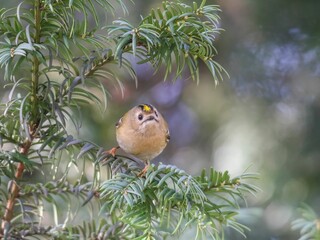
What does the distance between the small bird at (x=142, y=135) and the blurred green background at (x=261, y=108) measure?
0.38 metres

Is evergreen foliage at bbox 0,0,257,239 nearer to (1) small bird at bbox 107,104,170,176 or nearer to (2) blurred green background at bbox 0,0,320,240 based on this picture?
(1) small bird at bbox 107,104,170,176

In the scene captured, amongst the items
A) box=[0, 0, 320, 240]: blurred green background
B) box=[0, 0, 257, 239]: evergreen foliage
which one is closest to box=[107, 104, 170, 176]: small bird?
box=[0, 0, 320, 240]: blurred green background

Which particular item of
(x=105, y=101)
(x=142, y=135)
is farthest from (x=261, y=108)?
(x=105, y=101)

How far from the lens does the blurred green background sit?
2.06 m

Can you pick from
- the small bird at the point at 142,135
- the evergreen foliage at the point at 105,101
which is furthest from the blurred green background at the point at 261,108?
the evergreen foliage at the point at 105,101

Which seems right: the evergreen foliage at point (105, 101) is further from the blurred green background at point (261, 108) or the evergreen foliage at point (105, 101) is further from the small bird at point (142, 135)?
the blurred green background at point (261, 108)

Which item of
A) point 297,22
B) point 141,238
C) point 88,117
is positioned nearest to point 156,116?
point 88,117

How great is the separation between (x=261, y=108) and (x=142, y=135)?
0.67m

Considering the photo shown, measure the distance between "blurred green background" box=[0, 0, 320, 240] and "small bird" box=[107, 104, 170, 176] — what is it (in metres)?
0.38

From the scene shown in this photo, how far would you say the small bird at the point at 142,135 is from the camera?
1730 mm

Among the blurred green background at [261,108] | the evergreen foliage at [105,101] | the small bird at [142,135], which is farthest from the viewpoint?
the blurred green background at [261,108]

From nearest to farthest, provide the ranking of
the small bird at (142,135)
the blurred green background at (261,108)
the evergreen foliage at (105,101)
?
the evergreen foliage at (105,101) → the small bird at (142,135) → the blurred green background at (261,108)

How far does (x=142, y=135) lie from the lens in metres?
1.76

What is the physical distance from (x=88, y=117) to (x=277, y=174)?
69 cm
